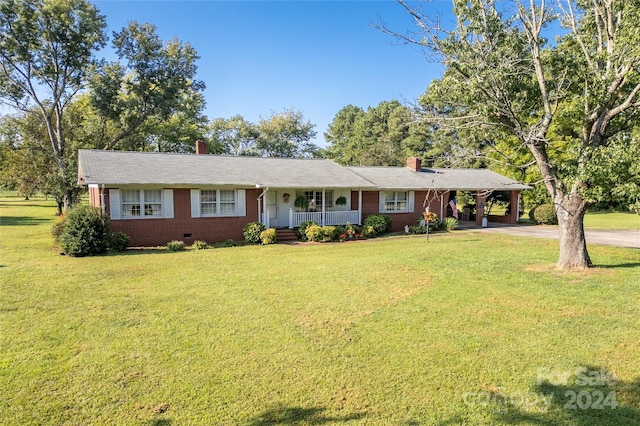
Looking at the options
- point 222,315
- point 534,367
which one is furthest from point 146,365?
point 534,367

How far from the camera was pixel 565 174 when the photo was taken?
931 cm

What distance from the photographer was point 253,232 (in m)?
16.3

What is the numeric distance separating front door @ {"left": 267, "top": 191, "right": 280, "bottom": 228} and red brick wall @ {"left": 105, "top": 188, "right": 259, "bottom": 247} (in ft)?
4.74

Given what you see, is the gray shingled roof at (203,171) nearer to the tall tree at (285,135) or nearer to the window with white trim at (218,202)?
the window with white trim at (218,202)

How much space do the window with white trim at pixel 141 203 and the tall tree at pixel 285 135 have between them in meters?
33.0

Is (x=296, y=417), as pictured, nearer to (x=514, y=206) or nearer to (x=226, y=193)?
(x=226, y=193)

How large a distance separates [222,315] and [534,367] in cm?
493

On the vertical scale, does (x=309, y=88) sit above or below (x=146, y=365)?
above

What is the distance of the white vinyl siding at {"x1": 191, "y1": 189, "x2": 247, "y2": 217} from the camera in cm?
1619

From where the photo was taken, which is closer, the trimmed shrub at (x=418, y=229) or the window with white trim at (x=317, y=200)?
the window with white trim at (x=317, y=200)

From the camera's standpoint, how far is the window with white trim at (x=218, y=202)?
16484 mm

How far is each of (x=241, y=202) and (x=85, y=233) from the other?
639 cm

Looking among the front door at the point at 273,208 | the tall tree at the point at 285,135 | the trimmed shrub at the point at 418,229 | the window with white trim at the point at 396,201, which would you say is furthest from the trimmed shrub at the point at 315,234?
the tall tree at the point at 285,135

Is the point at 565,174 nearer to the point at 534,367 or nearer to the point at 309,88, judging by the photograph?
the point at 534,367
